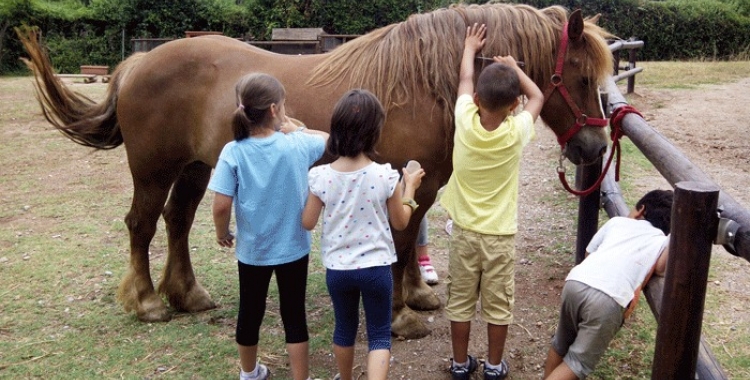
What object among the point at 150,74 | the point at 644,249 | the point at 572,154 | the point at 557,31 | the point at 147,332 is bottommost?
the point at 147,332

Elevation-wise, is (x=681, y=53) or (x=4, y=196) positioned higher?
(x=681, y=53)

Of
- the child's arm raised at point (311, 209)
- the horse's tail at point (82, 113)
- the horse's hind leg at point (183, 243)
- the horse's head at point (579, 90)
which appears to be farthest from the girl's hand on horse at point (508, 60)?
the horse's tail at point (82, 113)

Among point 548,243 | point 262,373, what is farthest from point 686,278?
point 548,243

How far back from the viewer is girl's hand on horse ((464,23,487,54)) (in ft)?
9.96

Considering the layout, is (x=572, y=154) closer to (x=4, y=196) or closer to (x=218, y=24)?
(x=4, y=196)

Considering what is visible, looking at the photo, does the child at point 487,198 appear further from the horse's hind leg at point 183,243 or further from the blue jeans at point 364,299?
the horse's hind leg at point 183,243

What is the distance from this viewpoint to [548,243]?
5027 mm

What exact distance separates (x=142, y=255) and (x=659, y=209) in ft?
9.71

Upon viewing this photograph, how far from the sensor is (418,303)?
3842 millimetres

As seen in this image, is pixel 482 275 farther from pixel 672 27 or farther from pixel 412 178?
pixel 672 27

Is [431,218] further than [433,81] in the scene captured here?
Yes

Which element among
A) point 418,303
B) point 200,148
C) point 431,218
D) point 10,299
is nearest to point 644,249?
point 418,303

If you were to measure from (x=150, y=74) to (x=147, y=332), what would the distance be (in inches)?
59.7

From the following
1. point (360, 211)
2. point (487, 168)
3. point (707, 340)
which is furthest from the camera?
point (707, 340)
